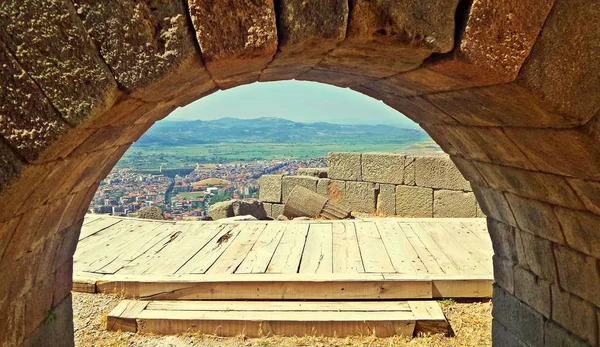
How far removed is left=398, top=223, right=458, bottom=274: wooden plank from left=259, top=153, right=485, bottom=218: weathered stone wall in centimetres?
174

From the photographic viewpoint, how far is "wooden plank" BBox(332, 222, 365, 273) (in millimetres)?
5941

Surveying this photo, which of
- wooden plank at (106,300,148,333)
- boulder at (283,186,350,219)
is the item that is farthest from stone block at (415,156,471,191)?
wooden plank at (106,300,148,333)

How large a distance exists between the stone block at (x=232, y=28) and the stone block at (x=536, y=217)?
1.93 m

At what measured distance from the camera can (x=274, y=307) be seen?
5.35 m

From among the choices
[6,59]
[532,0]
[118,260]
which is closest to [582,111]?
[532,0]

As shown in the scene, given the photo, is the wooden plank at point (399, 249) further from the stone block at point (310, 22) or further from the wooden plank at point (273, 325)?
the stone block at point (310, 22)

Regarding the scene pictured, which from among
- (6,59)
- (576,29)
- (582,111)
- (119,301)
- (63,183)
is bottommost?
(119,301)

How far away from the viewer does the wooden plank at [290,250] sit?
5926mm

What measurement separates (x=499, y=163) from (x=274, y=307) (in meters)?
3.03

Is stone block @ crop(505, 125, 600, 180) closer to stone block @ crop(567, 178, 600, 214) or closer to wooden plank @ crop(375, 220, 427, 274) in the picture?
stone block @ crop(567, 178, 600, 214)

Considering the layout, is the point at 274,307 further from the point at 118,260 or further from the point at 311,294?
the point at 118,260

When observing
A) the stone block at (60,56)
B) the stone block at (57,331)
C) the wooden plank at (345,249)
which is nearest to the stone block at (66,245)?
the stone block at (57,331)

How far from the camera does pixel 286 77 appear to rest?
3057 millimetres

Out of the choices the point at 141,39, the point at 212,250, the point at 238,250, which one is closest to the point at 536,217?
the point at 141,39
